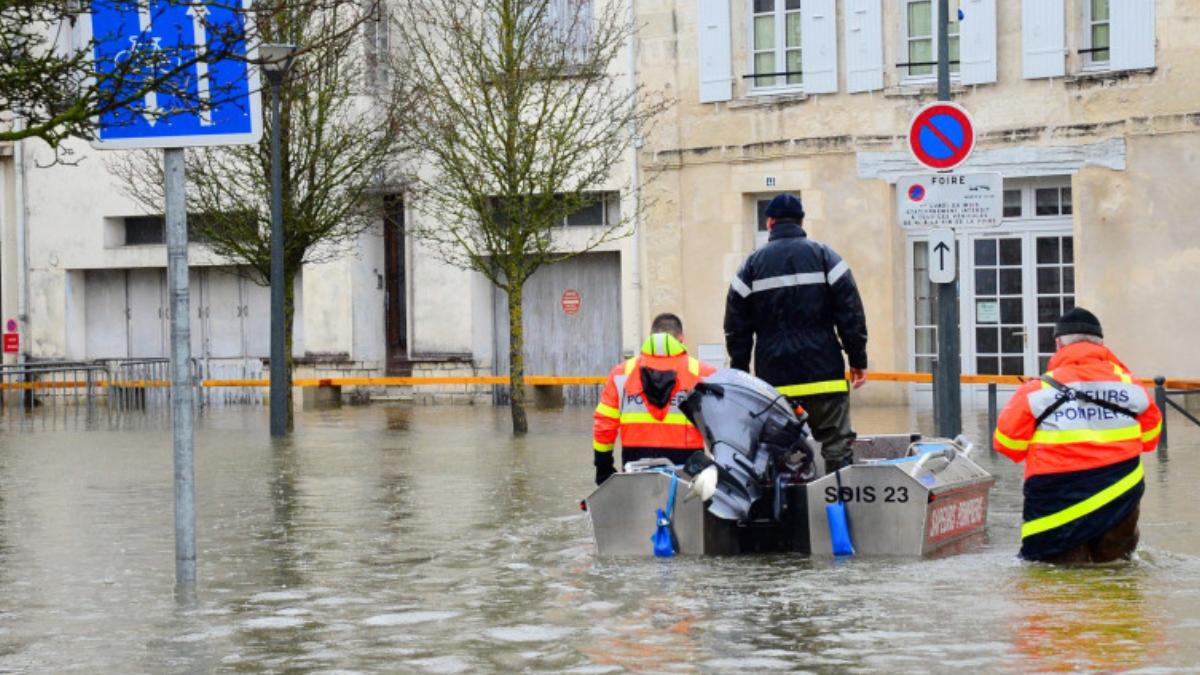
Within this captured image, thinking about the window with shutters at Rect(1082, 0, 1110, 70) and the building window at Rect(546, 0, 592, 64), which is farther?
the building window at Rect(546, 0, 592, 64)

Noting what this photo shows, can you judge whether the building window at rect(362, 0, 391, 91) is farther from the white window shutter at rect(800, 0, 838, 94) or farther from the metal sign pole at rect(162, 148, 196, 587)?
the metal sign pole at rect(162, 148, 196, 587)

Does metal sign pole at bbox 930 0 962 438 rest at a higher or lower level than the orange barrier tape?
higher

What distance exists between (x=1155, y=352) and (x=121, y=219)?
17413 mm

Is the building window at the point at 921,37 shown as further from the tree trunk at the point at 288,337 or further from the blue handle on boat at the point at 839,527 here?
the blue handle on boat at the point at 839,527

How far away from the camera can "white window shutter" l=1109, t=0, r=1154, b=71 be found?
27188 millimetres

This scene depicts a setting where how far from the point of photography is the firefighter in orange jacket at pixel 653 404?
1282 centimetres

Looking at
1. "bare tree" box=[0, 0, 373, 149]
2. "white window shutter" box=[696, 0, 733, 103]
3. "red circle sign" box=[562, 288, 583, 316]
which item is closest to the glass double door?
"white window shutter" box=[696, 0, 733, 103]

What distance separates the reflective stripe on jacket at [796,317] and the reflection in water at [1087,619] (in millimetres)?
1723

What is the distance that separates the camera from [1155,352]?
27578mm

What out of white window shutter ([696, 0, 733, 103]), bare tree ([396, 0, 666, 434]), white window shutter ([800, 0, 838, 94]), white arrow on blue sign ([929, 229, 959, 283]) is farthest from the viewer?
white window shutter ([696, 0, 733, 103])

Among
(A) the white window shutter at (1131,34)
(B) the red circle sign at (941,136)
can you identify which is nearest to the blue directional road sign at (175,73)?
(B) the red circle sign at (941,136)

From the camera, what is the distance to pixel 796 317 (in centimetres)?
1238

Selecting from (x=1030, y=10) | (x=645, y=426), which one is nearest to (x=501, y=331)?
(x=1030, y=10)

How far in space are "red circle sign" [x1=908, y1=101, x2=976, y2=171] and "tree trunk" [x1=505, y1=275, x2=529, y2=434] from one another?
339 inches
